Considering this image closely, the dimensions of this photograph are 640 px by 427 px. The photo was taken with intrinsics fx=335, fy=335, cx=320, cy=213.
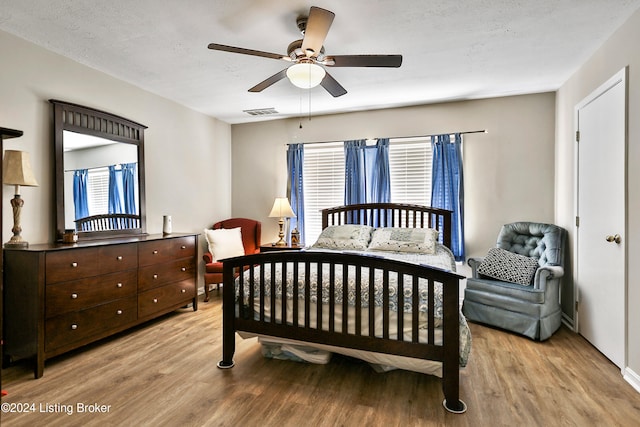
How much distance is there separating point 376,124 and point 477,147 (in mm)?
1315

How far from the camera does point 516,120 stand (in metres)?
3.98

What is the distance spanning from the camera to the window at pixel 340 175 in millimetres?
4355

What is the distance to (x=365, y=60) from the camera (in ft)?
7.55

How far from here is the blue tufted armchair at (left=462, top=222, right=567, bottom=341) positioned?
303 centimetres

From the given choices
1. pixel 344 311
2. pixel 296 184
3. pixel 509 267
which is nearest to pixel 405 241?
pixel 509 267

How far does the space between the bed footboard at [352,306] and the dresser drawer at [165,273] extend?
46.0 inches

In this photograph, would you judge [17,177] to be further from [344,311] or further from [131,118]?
[344,311]

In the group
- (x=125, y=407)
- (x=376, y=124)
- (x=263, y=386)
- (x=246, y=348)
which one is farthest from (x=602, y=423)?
(x=376, y=124)

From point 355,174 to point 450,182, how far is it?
1.21m

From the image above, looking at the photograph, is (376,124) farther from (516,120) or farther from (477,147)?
(516,120)

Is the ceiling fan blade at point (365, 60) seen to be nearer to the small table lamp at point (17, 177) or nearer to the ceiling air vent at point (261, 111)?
the ceiling air vent at point (261, 111)

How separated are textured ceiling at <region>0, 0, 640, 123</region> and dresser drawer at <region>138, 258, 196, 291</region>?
1.95 meters

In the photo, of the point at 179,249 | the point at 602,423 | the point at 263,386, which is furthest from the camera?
the point at 179,249

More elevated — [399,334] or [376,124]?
[376,124]
